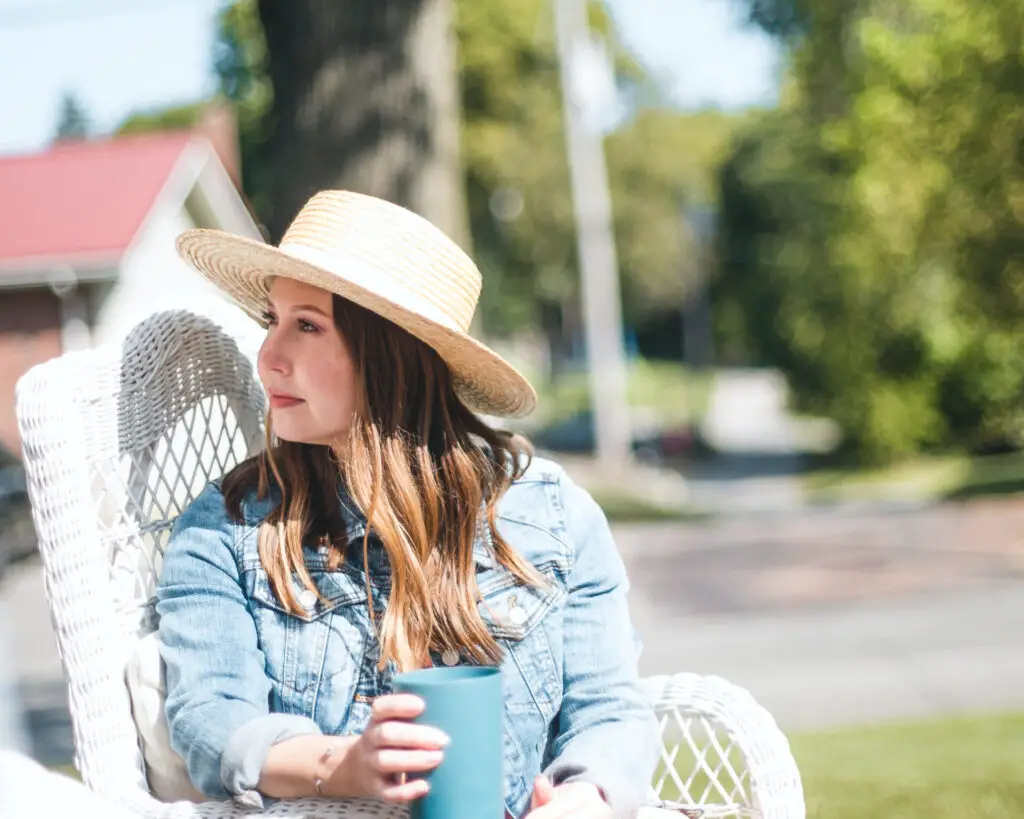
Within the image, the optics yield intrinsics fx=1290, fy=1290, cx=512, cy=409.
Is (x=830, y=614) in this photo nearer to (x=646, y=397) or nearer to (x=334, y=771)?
(x=334, y=771)

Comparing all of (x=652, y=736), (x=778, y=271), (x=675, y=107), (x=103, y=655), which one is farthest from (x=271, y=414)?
(x=675, y=107)

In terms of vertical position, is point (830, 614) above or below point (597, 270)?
below

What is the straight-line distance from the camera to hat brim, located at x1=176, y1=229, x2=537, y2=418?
1.87 metres

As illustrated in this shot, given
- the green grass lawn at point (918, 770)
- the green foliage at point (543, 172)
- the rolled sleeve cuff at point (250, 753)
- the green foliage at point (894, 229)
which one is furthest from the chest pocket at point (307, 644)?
the green foliage at point (543, 172)

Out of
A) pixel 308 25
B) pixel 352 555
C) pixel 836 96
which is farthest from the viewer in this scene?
pixel 836 96

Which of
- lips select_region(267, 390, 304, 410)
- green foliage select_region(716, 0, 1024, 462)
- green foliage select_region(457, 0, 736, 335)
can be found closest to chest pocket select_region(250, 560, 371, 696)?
lips select_region(267, 390, 304, 410)

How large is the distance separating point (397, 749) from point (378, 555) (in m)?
0.57

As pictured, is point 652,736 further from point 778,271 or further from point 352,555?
point 778,271

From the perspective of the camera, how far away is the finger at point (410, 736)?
141cm

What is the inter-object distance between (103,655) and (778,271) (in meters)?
32.8

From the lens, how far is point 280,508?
1973 mm

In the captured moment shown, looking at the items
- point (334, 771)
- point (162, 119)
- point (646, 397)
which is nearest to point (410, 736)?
point (334, 771)

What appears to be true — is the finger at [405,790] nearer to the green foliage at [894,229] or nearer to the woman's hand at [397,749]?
the woman's hand at [397,749]

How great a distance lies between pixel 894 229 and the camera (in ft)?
57.5
